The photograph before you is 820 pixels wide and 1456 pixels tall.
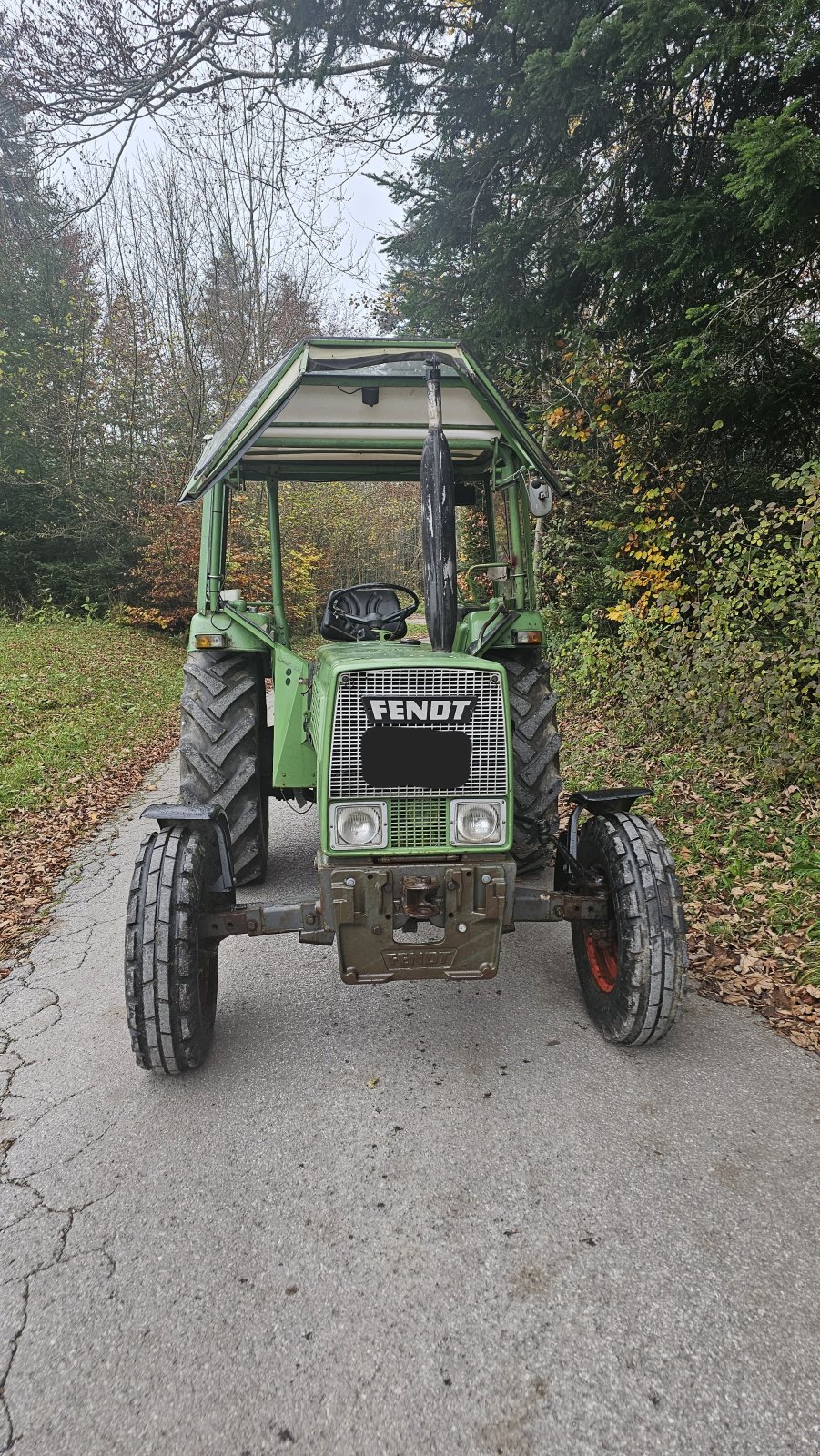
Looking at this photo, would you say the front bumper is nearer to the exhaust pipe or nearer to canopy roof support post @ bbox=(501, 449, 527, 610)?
the exhaust pipe

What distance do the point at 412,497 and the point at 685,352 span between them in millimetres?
2613

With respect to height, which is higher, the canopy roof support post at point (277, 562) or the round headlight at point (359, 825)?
the canopy roof support post at point (277, 562)

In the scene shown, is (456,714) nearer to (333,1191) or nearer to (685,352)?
(333,1191)

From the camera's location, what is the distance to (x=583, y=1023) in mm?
2904

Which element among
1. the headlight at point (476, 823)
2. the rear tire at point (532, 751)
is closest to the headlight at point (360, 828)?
the headlight at point (476, 823)

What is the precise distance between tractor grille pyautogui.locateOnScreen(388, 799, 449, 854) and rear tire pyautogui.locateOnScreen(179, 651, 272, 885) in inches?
58.0

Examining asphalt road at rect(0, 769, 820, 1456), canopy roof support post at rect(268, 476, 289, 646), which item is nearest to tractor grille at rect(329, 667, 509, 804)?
asphalt road at rect(0, 769, 820, 1456)

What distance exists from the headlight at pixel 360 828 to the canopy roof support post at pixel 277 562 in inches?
79.9

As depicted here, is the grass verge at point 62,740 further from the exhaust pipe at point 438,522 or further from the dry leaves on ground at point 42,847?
the exhaust pipe at point 438,522

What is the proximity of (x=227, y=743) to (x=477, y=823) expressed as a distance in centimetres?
168

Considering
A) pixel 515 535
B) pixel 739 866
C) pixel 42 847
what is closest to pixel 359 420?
pixel 515 535

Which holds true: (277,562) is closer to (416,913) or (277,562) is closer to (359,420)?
(359,420)

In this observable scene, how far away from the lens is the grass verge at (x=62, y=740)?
15.7 ft

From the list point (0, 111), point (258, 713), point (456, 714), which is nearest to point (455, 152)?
point (0, 111)
